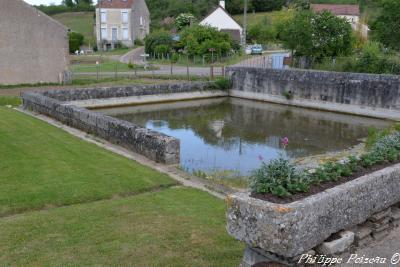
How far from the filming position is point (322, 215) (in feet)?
12.7

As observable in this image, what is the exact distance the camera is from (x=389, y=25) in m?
27.1

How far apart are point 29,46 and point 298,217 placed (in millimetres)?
24639

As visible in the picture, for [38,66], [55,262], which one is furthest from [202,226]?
[38,66]

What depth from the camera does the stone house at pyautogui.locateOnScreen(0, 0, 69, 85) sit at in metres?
24.5

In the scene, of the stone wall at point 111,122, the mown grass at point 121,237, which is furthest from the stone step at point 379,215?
the stone wall at point 111,122

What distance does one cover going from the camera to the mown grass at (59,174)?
7230 mm

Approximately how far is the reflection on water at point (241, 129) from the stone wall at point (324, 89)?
2.00 feet

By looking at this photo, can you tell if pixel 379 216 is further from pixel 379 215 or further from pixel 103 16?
pixel 103 16

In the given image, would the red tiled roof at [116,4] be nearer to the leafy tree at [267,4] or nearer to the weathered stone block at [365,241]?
the leafy tree at [267,4]

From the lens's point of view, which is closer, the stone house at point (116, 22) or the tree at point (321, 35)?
the tree at point (321, 35)

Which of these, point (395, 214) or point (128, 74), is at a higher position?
point (128, 74)

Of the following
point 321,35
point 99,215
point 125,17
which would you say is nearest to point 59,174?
point 99,215

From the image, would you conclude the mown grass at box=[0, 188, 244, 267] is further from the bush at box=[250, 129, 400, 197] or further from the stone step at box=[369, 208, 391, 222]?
the stone step at box=[369, 208, 391, 222]

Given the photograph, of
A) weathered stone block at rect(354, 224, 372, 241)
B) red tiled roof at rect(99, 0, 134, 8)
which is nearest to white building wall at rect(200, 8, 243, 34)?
red tiled roof at rect(99, 0, 134, 8)
